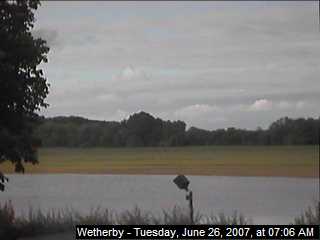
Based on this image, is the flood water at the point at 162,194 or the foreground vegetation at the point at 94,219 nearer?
the foreground vegetation at the point at 94,219

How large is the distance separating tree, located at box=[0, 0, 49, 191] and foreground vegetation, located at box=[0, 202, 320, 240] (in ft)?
5.18

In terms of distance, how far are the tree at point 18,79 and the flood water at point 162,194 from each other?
286cm

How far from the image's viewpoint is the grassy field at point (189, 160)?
13.4m

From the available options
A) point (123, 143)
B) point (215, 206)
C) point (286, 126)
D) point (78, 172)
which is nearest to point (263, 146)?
point (286, 126)

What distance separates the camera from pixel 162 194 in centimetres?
1430

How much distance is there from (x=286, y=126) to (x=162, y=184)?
305 cm

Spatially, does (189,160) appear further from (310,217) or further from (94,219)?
(310,217)

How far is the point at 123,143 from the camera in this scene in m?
14.1

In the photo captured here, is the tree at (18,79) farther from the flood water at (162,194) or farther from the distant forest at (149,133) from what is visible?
the flood water at (162,194)

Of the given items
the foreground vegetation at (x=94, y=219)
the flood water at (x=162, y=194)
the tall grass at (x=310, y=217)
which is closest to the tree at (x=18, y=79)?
the foreground vegetation at (x=94, y=219)

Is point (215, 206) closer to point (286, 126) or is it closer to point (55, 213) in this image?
point (286, 126)

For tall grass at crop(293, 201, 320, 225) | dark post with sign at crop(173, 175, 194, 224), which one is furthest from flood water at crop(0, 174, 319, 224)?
dark post with sign at crop(173, 175, 194, 224)
